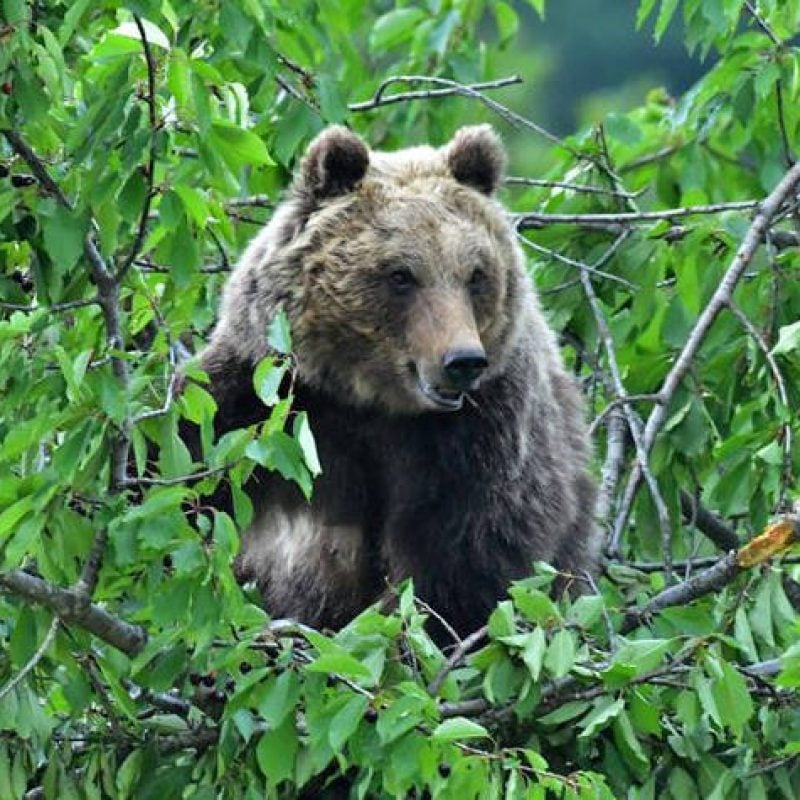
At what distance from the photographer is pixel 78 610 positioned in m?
4.24

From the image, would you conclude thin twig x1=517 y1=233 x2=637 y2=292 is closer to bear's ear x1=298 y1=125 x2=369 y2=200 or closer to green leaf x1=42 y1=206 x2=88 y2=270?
bear's ear x1=298 y1=125 x2=369 y2=200

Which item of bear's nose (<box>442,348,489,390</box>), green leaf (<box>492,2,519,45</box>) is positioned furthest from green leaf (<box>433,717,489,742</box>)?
green leaf (<box>492,2,519,45</box>)

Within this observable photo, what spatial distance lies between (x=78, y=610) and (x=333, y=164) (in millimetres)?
2100

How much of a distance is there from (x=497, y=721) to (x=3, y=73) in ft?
5.34

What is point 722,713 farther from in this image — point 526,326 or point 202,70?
point 526,326

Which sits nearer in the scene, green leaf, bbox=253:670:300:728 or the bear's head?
green leaf, bbox=253:670:300:728

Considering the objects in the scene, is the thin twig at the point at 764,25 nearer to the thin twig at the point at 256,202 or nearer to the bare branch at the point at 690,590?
the thin twig at the point at 256,202

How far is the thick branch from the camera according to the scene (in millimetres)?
4172

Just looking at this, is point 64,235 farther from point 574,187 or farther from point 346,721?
point 574,187

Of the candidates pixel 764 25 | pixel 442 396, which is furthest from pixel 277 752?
pixel 764 25

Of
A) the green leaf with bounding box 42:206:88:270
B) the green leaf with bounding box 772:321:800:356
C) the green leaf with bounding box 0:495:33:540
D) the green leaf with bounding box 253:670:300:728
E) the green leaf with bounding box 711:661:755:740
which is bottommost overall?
the green leaf with bounding box 711:661:755:740

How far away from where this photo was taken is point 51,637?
13.8 feet

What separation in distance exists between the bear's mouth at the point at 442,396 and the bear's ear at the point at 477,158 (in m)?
0.72

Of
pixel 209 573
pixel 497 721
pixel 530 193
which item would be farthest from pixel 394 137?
pixel 209 573
